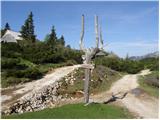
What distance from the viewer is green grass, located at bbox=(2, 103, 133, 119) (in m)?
15.4

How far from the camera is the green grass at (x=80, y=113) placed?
607 inches

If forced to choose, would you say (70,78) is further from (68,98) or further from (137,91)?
(137,91)

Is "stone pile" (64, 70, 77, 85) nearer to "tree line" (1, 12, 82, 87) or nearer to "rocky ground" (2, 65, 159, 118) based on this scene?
"rocky ground" (2, 65, 159, 118)

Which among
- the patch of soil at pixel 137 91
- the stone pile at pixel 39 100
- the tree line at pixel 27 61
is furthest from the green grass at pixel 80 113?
the tree line at pixel 27 61

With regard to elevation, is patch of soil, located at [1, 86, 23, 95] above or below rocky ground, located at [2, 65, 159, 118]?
above

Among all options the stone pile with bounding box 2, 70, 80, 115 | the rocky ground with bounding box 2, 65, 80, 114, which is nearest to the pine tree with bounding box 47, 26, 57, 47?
the rocky ground with bounding box 2, 65, 80, 114

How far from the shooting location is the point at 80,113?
51.9 ft

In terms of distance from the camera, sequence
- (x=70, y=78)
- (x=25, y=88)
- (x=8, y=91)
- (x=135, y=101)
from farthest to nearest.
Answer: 1. (x=70, y=78)
2. (x=25, y=88)
3. (x=8, y=91)
4. (x=135, y=101)

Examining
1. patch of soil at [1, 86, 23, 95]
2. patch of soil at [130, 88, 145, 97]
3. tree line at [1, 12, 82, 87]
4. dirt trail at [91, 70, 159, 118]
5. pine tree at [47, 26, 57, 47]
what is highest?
pine tree at [47, 26, 57, 47]

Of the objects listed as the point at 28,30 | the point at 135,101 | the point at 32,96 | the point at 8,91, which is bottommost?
the point at 135,101

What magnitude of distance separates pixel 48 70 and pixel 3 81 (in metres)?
6.40

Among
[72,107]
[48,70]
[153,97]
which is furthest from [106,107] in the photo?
[48,70]

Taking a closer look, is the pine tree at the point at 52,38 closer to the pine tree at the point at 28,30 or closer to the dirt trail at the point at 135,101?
the pine tree at the point at 28,30

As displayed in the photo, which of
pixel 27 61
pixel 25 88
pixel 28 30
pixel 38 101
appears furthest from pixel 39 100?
pixel 28 30
